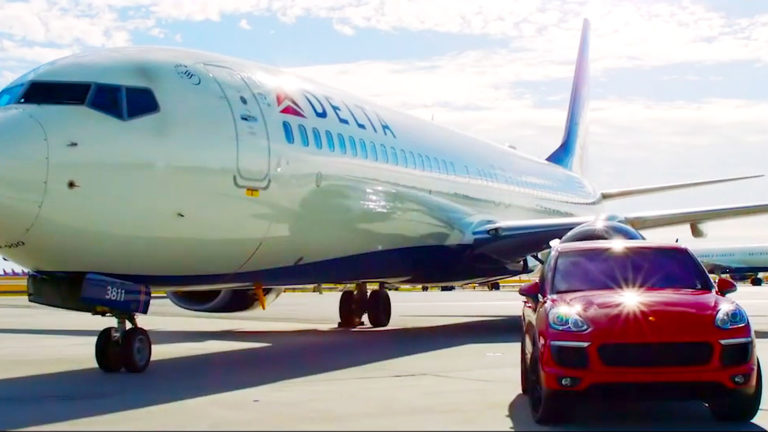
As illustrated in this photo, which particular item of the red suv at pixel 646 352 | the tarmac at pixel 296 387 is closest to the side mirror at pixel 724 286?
the red suv at pixel 646 352

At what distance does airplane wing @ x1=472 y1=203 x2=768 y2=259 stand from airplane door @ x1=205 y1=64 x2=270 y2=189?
672 cm

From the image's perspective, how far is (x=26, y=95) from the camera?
376 inches

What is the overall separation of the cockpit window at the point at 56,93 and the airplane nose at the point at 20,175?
60cm

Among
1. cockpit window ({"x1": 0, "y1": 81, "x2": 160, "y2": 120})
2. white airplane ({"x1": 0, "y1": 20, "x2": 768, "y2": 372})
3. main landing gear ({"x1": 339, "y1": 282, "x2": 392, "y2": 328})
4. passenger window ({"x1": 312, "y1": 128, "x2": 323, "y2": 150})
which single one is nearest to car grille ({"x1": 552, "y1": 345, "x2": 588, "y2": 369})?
white airplane ({"x1": 0, "y1": 20, "x2": 768, "y2": 372})

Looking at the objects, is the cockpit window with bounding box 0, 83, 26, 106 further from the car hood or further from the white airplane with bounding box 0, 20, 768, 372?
the car hood

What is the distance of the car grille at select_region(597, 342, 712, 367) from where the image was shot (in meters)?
6.45

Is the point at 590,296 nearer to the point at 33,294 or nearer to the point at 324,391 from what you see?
the point at 324,391

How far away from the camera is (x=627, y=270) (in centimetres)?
797

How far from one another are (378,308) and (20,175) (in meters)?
10.8

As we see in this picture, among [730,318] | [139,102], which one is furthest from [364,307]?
[730,318]

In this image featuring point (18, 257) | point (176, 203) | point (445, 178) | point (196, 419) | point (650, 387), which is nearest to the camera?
point (650, 387)

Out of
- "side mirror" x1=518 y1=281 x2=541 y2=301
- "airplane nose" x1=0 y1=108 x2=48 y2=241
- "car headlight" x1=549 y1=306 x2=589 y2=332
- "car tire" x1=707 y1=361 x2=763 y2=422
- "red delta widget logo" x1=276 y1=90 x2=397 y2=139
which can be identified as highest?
"red delta widget logo" x1=276 y1=90 x2=397 y2=139

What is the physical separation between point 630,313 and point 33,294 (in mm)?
6030

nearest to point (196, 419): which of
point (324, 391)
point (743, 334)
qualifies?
point (324, 391)
